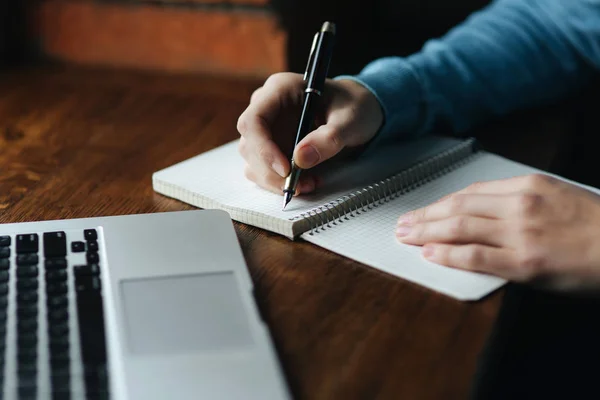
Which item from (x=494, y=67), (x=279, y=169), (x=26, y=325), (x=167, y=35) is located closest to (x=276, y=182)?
(x=279, y=169)

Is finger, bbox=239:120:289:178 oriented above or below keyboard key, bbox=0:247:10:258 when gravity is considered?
above

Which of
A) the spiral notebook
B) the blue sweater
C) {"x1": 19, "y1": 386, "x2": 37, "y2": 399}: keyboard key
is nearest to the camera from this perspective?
{"x1": 19, "y1": 386, "x2": 37, "y2": 399}: keyboard key

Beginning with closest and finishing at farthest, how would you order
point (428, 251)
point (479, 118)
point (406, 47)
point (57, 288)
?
point (57, 288) < point (428, 251) < point (479, 118) < point (406, 47)

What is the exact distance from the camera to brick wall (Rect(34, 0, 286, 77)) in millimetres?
1241

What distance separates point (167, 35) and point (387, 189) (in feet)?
2.05

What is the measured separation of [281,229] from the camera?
749 millimetres

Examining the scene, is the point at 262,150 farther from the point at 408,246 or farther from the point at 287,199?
the point at 408,246

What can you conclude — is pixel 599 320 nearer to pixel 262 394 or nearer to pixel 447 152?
pixel 447 152

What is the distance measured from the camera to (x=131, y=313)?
1.92 feet

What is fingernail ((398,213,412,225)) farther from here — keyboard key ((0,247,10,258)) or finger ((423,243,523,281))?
keyboard key ((0,247,10,258))

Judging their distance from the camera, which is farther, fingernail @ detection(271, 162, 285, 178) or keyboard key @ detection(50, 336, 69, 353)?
fingernail @ detection(271, 162, 285, 178)

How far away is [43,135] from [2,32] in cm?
40

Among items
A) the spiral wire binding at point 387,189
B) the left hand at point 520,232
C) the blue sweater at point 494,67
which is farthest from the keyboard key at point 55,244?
the blue sweater at point 494,67

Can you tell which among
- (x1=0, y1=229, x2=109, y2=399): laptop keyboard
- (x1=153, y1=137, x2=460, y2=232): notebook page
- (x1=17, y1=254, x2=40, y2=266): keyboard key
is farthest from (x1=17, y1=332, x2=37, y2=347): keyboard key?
(x1=153, y1=137, x2=460, y2=232): notebook page
